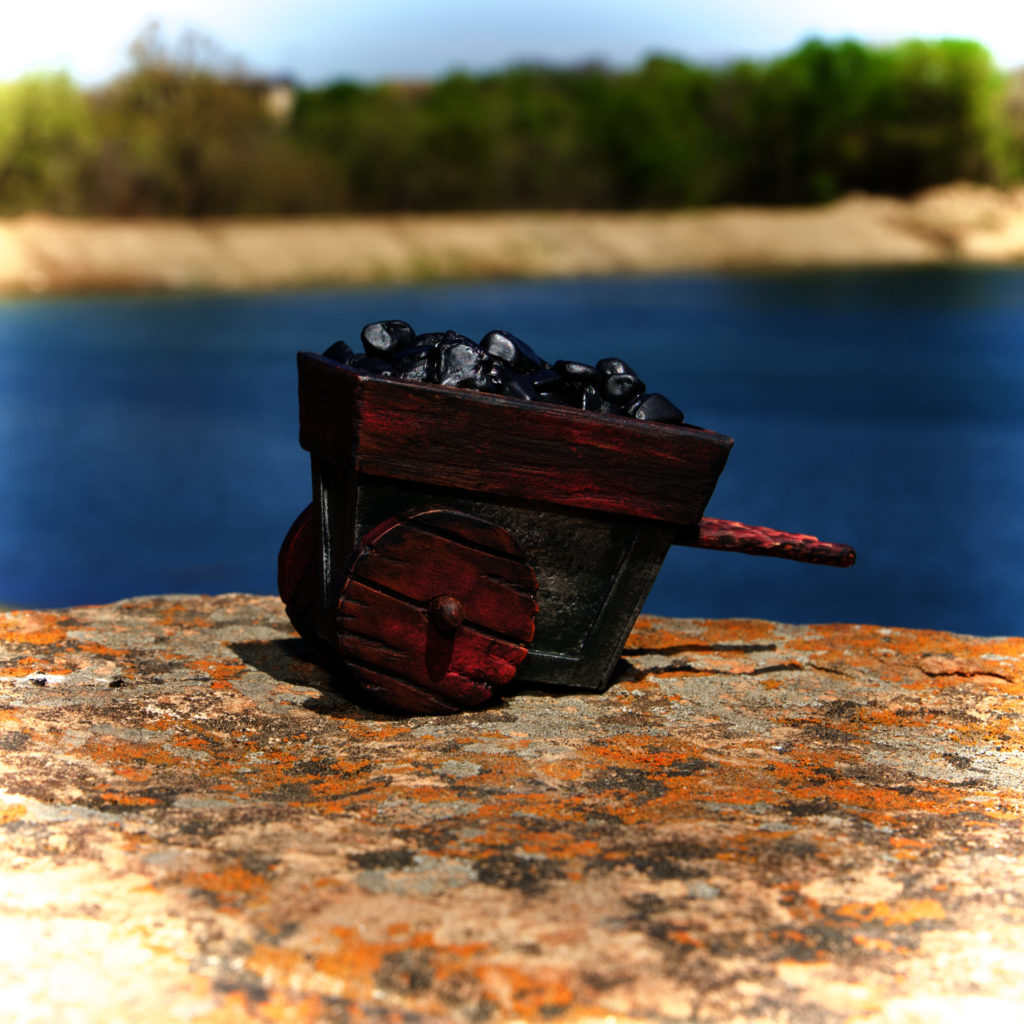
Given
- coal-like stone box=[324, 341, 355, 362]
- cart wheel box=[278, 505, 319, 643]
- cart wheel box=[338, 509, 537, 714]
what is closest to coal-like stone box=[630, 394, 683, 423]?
cart wheel box=[338, 509, 537, 714]

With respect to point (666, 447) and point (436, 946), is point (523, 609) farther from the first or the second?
point (436, 946)

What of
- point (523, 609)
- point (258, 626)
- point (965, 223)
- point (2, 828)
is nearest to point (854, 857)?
point (523, 609)

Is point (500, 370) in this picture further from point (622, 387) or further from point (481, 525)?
point (481, 525)

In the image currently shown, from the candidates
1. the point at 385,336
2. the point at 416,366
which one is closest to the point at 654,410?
the point at 416,366

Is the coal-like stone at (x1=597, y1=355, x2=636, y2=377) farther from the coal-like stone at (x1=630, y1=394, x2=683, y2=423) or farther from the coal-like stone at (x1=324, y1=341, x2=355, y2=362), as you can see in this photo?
the coal-like stone at (x1=324, y1=341, x2=355, y2=362)

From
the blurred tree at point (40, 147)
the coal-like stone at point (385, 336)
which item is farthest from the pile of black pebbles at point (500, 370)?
the blurred tree at point (40, 147)

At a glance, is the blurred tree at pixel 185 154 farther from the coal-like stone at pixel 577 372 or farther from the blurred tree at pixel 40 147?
the coal-like stone at pixel 577 372

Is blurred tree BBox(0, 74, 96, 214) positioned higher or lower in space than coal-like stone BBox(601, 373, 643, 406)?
higher
